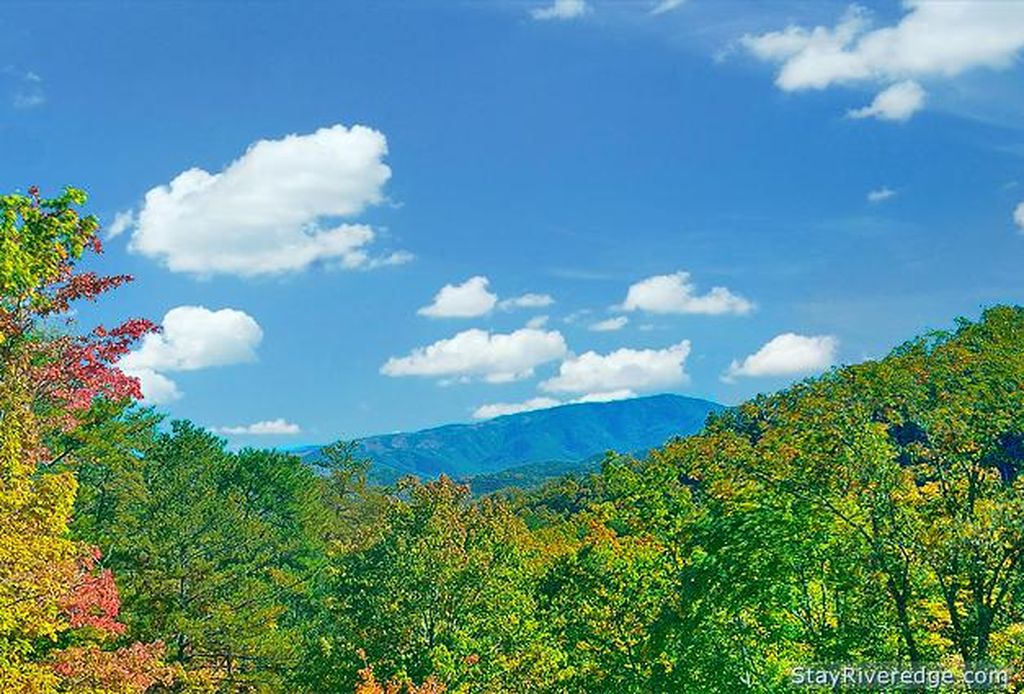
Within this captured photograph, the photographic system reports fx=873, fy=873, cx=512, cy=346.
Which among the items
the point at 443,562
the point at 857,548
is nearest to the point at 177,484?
the point at 443,562

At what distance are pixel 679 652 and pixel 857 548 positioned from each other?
Answer: 15.2ft

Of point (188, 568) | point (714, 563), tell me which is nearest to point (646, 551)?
point (714, 563)

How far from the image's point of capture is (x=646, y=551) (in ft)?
78.2

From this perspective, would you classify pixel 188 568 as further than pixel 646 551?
Yes

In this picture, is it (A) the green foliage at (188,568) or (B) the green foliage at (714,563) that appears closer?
(B) the green foliage at (714,563)

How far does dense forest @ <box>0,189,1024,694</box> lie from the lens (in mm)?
17062

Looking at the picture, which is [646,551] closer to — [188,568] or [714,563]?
[714,563]

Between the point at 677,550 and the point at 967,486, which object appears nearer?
the point at 967,486

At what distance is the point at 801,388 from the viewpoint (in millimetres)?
20469

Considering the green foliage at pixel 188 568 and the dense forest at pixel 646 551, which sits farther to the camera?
the green foliage at pixel 188 568

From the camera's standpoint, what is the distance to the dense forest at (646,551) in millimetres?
17062

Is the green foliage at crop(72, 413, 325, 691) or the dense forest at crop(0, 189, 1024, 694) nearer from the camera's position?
the dense forest at crop(0, 189, 1024, 694)

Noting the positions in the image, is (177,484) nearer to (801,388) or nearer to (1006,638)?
(801,388)

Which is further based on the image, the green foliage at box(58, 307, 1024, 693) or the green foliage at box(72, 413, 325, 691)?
the green foliage at box(72, 413, 325, 691)
